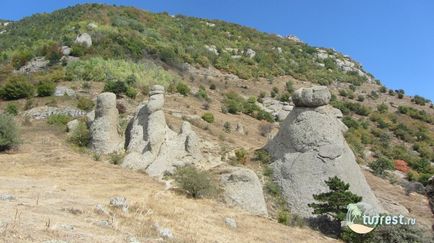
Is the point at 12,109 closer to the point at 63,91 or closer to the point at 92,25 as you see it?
the point at 63,91

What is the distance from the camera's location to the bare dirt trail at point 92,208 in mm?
9570

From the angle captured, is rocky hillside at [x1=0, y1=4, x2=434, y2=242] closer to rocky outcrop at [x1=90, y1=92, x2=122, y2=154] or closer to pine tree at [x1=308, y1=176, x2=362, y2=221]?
rocky outcrop at [x1=90, y1=92, x2=122, y2=154]

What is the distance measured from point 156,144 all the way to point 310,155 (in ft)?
21.0

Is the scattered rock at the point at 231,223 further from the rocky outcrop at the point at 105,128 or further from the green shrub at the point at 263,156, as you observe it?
the rocky outcrop at the point at 105,128

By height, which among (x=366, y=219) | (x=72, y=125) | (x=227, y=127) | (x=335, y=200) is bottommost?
(x=366, y=219)

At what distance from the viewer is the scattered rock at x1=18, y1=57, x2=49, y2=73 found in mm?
39250

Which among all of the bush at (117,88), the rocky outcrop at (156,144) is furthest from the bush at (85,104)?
the rocky outcrop at (156,144)

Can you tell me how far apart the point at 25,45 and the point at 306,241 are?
4210 cm

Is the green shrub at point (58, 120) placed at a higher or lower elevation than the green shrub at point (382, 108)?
lower

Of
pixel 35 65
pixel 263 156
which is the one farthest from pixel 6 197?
pixel 35 65

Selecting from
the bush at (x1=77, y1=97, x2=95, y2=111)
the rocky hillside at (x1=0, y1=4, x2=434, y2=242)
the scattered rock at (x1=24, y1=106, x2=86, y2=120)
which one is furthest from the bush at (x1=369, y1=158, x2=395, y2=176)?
the scattered rock at (x1=24, y1=106, x2=86, y2=120)

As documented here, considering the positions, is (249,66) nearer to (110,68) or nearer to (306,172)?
(110,68)

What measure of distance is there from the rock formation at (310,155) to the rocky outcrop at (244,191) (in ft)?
5.28

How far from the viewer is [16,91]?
1246 inches
